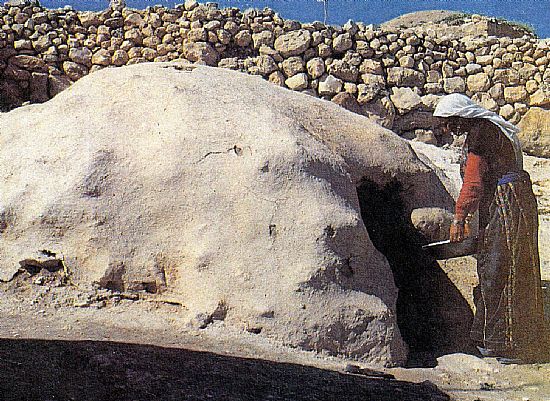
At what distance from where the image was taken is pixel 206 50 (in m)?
9.28

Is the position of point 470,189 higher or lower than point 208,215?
higher

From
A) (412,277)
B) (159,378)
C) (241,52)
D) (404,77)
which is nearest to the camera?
(159,378)

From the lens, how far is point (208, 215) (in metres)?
3.92

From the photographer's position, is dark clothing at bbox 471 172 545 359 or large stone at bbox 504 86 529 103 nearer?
dark clothing at bbox 471 172 545 359

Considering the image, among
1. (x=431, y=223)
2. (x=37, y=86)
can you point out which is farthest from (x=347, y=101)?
(x=431, y=223)

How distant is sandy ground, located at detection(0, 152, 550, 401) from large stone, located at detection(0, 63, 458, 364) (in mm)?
111

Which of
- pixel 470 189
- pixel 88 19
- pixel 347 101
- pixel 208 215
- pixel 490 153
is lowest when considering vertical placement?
pixel 208 215

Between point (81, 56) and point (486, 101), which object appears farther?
point (486, 101)

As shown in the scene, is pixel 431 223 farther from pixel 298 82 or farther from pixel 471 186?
pixel 298 82

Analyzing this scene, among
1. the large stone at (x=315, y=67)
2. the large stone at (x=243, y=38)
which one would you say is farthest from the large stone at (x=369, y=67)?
the large stone at (x=243, y=38)

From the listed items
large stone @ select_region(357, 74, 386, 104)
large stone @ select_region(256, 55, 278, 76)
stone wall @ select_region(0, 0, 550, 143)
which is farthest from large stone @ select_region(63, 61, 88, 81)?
large stone @ select_region(357, 74, 386, 104)

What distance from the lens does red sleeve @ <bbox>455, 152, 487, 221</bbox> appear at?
4289mm

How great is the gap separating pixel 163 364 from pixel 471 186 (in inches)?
88.9

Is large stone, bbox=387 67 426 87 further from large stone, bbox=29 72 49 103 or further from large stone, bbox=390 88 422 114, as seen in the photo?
large stone, bbox=29 72 49 103
